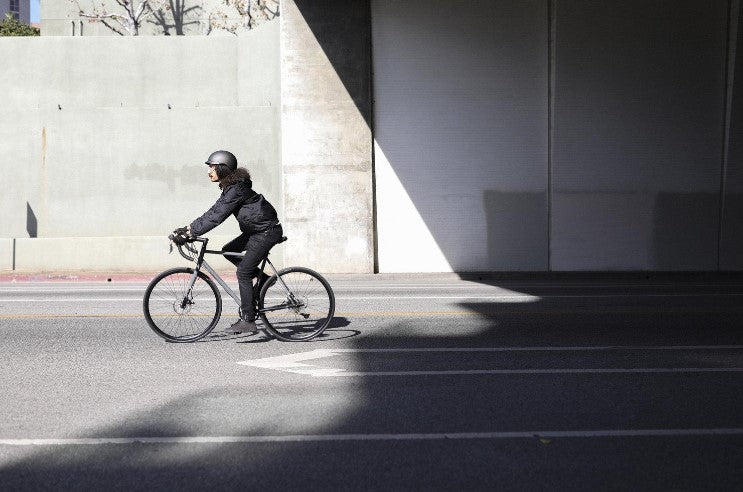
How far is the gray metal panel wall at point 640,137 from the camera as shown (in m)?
23.3

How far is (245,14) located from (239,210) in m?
31.0

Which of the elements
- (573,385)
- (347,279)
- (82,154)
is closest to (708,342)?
(573,385)

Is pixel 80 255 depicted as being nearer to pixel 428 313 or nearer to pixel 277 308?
pixel 428 313

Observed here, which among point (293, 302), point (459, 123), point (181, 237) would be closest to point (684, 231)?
point (459, 123)

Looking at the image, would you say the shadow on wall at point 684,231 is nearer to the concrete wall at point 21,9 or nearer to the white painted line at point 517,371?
the white painted line at point 517,371

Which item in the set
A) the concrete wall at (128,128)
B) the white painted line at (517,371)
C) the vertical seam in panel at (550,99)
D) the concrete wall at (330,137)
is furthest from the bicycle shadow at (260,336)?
the concrete wall at (128,128)

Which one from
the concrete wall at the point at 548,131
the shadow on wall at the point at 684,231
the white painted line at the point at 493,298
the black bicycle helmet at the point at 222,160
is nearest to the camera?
the black bicycle helmet at the point at 222,160

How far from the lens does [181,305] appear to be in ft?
34.2

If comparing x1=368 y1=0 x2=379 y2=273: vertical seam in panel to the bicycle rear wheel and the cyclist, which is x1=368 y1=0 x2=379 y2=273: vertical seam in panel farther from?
the cyclist

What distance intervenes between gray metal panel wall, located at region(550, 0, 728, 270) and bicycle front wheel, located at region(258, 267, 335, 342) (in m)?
13.8

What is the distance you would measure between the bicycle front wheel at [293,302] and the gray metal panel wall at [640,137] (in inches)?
543

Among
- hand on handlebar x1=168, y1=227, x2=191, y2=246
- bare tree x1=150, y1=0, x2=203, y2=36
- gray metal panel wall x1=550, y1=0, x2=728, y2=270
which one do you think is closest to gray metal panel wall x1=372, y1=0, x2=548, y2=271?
gray metal panel wall x1=550, y1=0, x2=728, y2=270

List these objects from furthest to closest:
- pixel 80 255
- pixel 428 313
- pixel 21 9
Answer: pixel 21 9
pixel 80 255
pixel 428 313

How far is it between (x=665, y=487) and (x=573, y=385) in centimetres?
284
